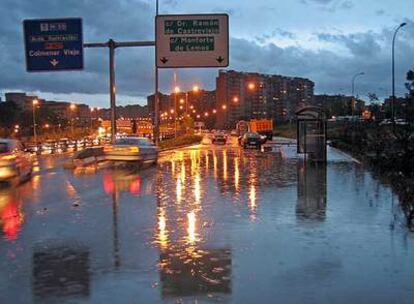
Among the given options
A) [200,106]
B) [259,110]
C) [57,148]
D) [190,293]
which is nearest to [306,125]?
[190,293]

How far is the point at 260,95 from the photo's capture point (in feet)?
460

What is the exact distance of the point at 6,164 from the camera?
70.8 ft

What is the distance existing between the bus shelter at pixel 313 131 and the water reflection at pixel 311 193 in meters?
3.75

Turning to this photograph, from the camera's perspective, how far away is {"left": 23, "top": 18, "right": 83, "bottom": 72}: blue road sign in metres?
30.7

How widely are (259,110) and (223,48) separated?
111 meters

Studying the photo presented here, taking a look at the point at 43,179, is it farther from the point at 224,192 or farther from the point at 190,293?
the point at 190,293

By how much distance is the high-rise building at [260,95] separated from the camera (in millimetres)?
140000

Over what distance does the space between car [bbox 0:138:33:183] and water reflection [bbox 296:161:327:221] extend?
33.1 ft

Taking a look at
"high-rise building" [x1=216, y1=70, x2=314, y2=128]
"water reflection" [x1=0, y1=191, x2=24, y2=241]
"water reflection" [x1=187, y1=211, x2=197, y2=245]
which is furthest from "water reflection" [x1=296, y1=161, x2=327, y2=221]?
"high-rise building" [x1=216, y1=70, x2=314, y2=128]

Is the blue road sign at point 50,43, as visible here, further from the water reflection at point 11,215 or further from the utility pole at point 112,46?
the water reflection at point 11,215

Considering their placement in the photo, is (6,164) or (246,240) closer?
(246,240)

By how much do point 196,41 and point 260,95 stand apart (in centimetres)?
11050

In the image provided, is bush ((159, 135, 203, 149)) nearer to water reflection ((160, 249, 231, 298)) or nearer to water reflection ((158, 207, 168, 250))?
water reflection ((158, 207, 168, 250))

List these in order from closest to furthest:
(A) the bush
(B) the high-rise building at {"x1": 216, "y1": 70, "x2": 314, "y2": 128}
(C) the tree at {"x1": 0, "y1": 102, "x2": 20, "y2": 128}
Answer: (A) the bush → (C) the tree at {"x1": 0, "y1": 102, "x2": 20, "y2": 128} → (B) the high-rise building at {"x1": 216, "y1": 70, "x2": 314, "y2": 128}
